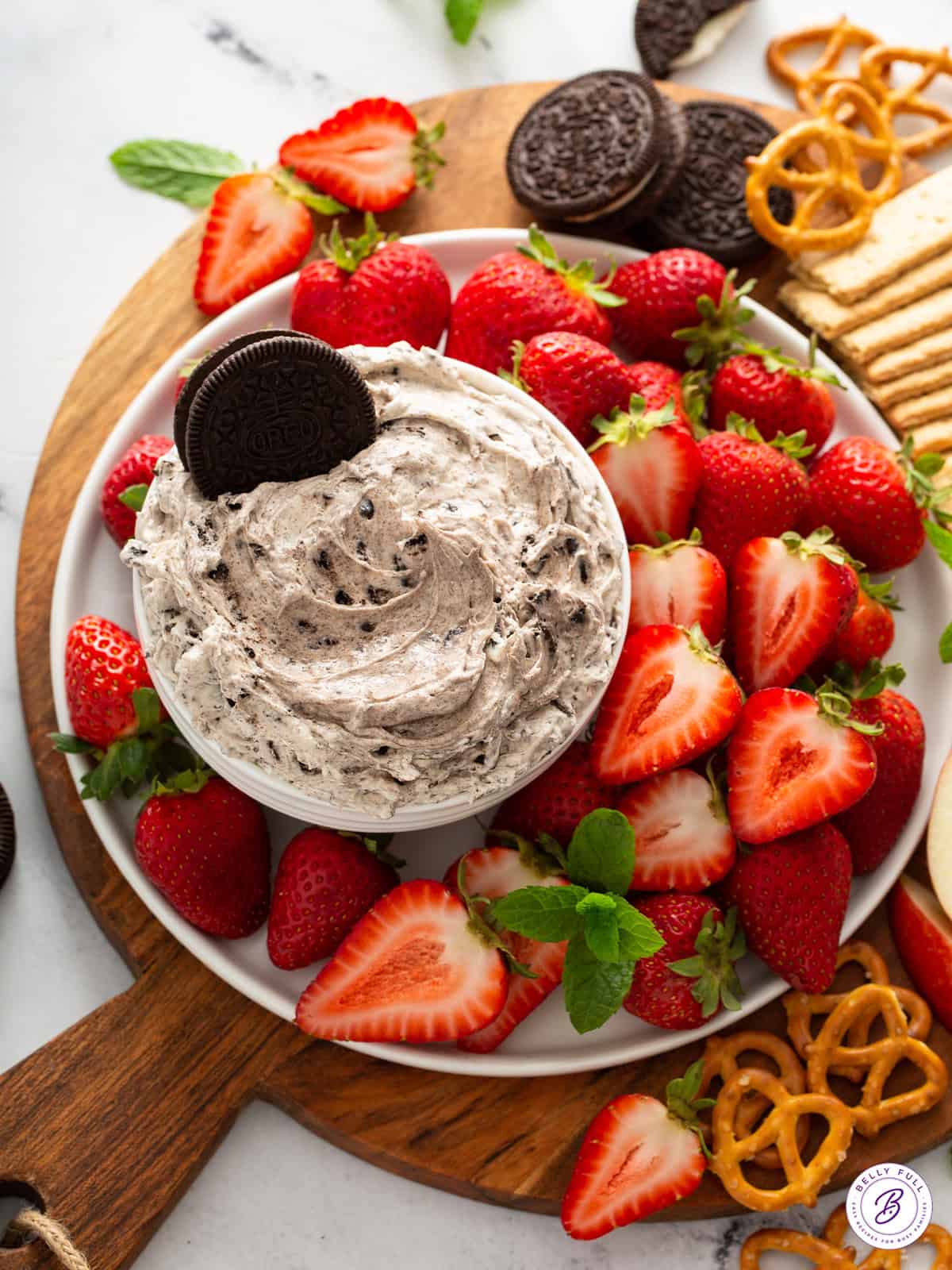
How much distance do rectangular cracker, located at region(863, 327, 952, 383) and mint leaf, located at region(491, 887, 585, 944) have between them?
61.2 inches

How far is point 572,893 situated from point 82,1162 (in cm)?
116

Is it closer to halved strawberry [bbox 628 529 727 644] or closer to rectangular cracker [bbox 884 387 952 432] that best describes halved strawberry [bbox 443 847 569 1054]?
halved strawberry [bbox 628 529 727 644]

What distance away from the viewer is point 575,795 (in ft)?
9.15

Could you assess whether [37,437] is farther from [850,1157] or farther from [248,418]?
[850,1157]

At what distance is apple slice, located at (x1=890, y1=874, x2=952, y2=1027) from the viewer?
9.35 feet

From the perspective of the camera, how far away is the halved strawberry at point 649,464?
9.42 ft

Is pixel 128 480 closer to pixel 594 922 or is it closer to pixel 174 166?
pixel 174 166

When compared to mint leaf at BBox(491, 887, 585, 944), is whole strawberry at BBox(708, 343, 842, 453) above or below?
above

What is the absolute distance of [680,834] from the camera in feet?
9.07

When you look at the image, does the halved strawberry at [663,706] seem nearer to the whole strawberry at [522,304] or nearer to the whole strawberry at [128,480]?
the whole strawberry at [522,304]

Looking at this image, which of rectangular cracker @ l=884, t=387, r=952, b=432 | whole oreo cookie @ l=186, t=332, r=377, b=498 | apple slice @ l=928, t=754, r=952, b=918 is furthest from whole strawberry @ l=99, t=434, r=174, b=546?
apple slice @ l=928, t=754, r=952, b=918

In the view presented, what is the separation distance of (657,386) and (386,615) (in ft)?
3.28

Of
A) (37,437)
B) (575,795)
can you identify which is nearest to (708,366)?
(575,795)

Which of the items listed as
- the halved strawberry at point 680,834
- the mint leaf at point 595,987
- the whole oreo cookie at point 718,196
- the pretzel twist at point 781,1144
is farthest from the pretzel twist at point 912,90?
the pretzel twist at point 781,1144
